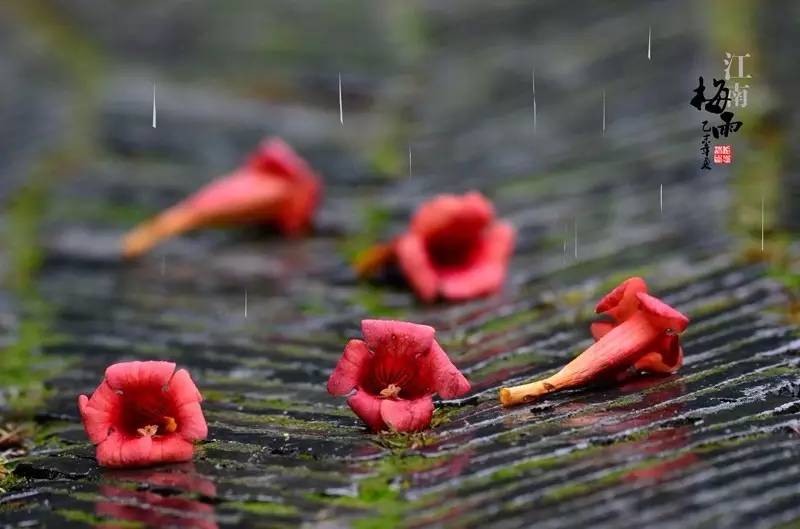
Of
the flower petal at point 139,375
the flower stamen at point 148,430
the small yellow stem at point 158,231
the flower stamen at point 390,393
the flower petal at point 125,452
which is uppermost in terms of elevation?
the small yellow stem at point 158,231

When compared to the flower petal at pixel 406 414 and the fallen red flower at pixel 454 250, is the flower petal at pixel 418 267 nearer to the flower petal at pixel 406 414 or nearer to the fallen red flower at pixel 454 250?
the fallen red flower at pixel 454 250

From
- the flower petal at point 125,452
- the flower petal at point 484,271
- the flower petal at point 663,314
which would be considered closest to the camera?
the flower petal at point 125,452

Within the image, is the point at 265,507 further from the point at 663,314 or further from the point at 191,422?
the point at 663,314

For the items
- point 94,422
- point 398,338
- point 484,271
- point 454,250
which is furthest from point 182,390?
point 454,250

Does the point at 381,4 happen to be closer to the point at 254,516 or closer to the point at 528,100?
the point at 528,100

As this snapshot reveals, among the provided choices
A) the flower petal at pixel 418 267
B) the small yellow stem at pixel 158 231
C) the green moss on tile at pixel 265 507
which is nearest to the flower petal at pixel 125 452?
the green moss on tile at pixel 265 507

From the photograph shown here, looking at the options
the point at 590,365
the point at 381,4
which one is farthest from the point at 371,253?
the point at 381,4

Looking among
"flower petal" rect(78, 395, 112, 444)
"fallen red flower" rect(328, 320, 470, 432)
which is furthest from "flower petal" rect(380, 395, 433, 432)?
"flower petal" rect(78, 395, 112, 444)
